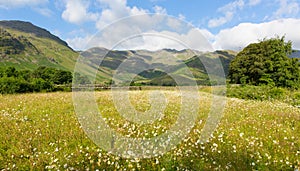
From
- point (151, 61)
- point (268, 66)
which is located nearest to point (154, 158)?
point (151, 61)

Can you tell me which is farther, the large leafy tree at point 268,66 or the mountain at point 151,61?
the large leafy tree at point 268,66

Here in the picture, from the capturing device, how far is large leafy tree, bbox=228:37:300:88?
43062 mm

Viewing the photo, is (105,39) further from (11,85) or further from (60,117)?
(11,85)

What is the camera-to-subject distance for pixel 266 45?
49781 mm

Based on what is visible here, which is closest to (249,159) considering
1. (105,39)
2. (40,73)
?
(105,39)

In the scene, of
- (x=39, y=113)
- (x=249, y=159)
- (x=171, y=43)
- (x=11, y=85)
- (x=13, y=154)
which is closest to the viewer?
(x=249, y=159)

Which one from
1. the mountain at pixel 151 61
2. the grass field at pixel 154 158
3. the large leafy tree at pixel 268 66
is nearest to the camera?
the grass field at pixel 154 158

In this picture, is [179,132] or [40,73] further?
[40,73]

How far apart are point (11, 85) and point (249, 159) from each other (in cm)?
2392

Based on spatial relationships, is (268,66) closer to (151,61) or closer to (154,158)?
(151,61)

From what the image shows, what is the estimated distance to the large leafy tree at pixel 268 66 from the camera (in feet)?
141

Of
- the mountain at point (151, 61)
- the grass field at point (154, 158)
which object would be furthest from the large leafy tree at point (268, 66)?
the grass field at point (154, 158)

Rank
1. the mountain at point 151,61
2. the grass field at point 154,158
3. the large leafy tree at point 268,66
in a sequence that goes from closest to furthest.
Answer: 1. the grass field at point 154,158
2. the mountain at point 151,61
3. the large leafy tree at point 268,66

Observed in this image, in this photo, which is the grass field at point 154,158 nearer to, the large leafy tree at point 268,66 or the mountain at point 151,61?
the mountain at point 151,61
